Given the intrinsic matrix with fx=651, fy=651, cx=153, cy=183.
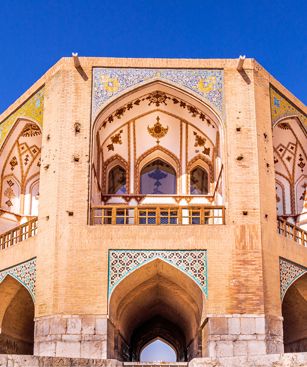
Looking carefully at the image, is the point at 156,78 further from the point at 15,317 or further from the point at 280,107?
the point at 15,317

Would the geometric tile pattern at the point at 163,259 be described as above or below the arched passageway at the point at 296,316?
above

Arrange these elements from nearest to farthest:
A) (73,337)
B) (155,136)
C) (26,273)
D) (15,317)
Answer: (73,337)
(26,273)
(15,317)
(155,136)

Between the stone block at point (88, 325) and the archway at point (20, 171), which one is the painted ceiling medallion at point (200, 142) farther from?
the stone block at point (88, 325)

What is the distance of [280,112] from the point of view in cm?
1234

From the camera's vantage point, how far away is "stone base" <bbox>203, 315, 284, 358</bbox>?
10062 mm

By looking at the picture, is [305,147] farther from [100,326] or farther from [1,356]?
[1,356]

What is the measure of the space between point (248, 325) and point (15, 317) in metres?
4.95

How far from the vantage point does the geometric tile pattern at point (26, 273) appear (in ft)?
36.3

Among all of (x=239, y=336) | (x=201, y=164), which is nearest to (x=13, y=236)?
(x=201, y=164)

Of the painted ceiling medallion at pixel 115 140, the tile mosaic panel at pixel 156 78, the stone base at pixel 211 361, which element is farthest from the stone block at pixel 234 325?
the painted ceiling medallion at pixel 115 140

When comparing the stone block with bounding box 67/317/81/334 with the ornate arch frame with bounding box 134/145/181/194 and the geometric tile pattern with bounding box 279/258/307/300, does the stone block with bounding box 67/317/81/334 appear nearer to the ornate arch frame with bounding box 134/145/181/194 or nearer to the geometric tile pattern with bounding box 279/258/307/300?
the geometric tile pattern with bounding box 279/258/307/300

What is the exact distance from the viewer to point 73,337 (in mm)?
10141

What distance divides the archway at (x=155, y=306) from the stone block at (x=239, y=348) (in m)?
0.96

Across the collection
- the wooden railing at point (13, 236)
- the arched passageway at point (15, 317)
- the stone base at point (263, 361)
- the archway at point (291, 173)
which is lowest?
the stone base at point (263, 361)
